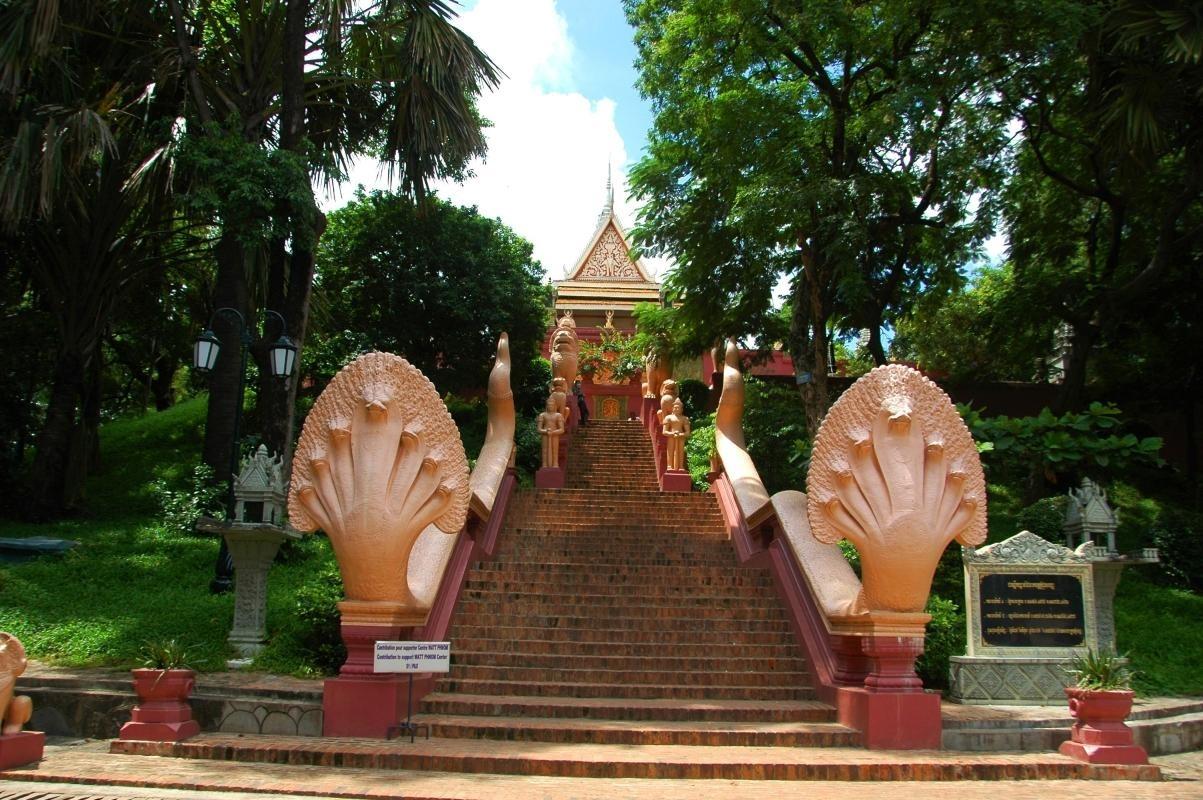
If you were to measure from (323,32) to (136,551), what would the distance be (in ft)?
23.0

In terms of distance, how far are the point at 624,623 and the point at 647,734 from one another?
238 cm

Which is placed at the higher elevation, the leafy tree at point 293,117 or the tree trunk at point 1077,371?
the leafy tree at point 293,117

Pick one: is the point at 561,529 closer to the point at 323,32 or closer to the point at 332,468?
the point at 332,468

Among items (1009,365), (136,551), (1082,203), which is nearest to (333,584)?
(136,551)

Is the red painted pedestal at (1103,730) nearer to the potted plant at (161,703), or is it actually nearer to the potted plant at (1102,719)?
the potted plant at (1102,719)

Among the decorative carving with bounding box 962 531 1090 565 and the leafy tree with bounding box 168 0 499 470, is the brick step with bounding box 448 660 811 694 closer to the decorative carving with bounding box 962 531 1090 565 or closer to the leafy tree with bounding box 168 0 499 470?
the decorative carving with bounding box 962 531 1090 565

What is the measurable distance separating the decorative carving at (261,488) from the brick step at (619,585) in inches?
81.6

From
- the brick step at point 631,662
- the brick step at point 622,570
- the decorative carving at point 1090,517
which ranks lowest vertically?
the brick step at point 631,662

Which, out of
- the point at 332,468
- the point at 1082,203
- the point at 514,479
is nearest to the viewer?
the point at 332,468

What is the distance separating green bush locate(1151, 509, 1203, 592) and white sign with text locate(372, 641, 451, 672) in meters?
9.26

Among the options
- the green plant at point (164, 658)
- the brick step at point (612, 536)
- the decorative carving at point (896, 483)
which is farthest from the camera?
the brick step at point (612, 536)

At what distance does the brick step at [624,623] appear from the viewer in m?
9.11

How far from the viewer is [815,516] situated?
7.30 metres

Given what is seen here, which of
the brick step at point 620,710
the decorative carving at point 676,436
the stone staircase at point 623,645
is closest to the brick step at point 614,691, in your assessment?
the stone staircase at point 623,645
